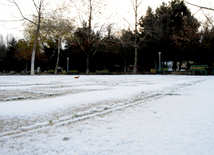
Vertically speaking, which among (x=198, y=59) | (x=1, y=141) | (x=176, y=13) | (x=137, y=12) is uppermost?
(x=176, y=13)

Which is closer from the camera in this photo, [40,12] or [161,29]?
[40,12]

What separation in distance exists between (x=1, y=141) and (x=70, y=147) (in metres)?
0.45

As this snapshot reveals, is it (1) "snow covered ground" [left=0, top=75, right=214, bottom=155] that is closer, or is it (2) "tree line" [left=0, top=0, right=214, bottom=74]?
(1) "snow covered ground" [left=0, top=75, right=214, bottom=155]

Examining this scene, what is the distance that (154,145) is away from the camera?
3.49ft

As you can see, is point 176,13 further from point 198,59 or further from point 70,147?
point 70,147

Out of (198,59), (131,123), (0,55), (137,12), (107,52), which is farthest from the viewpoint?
(0,55)

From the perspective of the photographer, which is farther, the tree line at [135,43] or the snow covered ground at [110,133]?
the tree line at [135,43]

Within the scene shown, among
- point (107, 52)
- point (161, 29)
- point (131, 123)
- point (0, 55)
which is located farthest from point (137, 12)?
point (0, 55)

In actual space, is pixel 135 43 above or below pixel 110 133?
above

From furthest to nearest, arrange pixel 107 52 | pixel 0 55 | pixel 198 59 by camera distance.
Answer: pixel 0 55 < pixel 107 52 < pixel 198 59

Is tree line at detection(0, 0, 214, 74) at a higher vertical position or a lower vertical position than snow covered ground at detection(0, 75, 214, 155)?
higher

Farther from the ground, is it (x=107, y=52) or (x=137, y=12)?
(x=137, y=12)

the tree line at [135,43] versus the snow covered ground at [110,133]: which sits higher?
Result: the tree line at [135,43]

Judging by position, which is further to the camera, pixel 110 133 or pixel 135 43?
pixel 135 43
